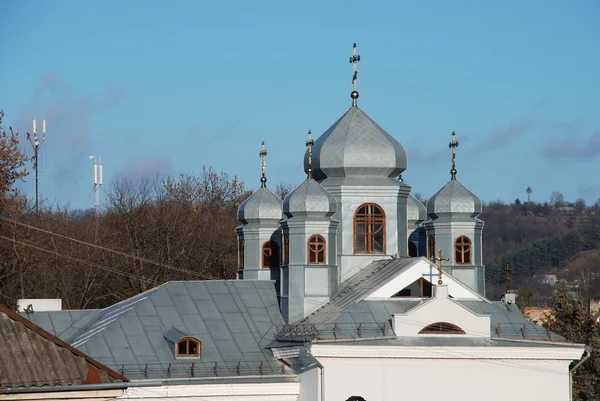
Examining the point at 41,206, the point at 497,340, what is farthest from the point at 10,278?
the point at 497,340

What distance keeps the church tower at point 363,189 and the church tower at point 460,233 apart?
4.08 ft

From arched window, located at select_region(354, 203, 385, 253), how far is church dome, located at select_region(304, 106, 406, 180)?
119 centimetres

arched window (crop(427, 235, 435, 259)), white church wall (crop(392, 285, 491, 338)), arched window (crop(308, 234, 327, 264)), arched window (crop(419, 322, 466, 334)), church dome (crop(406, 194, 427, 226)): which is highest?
church dome (crop(406, 194, 427, 226))

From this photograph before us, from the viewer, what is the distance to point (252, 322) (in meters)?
38.0

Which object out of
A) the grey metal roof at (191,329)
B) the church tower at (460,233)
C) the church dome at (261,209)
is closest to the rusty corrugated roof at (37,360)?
the grey metal roof at (191,329)

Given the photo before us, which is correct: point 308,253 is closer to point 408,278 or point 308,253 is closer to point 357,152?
point 408,278

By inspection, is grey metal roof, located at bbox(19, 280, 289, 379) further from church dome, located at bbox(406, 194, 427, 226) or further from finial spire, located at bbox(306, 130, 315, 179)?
church dome, located at bbox(406, 194, 427, 226)

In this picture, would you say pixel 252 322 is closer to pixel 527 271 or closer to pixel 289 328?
pixel 289 328

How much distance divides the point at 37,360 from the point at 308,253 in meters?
18.7

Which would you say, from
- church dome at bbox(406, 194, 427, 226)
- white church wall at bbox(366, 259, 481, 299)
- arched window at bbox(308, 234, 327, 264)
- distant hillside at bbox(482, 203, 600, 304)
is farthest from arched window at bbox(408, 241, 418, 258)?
distant hillside at bbox(482, 203, 600, 304)

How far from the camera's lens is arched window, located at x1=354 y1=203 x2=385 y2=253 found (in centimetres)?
3953

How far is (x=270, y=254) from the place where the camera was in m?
42.1

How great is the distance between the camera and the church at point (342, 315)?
3453 centimetres

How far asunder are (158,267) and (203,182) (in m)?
17.8
